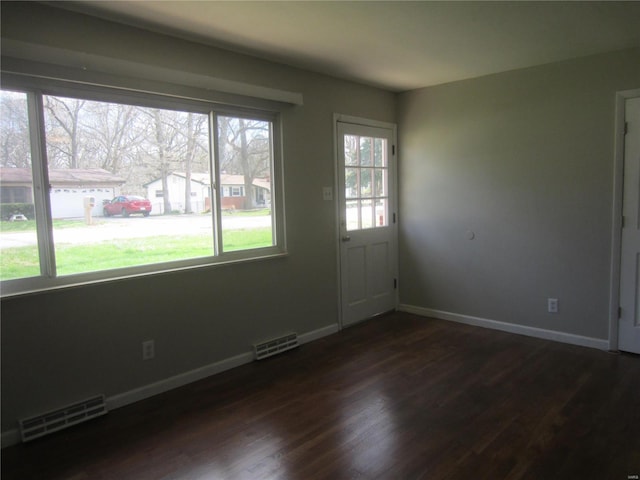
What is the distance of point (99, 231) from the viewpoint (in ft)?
8.89

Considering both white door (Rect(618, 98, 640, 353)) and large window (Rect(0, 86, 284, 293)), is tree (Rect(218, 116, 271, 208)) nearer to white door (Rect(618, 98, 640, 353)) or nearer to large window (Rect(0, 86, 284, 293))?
large window (Rect(0, 86, 284, 293))

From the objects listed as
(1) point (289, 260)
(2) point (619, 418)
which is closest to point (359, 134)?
(1) point (289, 260)

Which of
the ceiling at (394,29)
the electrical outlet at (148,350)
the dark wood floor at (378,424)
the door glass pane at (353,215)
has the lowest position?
the dark wood floor at (378,424)

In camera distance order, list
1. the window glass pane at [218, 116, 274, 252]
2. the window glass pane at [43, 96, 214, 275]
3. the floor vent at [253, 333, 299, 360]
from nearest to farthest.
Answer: the window glass pane at [43, 96, 214, 275], the window glass pane at [218, 116, 274, 252], the floor vent at [253, 333, 299, 360]

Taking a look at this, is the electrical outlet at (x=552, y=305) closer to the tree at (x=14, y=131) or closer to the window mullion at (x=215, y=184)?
the window mullion at (x=215, y=184)

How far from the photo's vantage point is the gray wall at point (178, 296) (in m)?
2.39

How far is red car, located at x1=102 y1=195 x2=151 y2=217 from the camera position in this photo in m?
2.75

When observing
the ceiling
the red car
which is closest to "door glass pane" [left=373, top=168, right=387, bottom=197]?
the ceiling

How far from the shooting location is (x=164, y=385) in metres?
2.96

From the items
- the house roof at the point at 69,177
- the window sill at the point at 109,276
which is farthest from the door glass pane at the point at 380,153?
the house roof at the point at 69,177

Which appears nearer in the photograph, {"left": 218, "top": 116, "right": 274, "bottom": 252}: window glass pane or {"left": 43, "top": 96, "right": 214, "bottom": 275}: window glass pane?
{"left": 43, "top": 96, "right": 214, "bottom": 275}: window glass pane

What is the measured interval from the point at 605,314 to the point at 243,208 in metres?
3.10

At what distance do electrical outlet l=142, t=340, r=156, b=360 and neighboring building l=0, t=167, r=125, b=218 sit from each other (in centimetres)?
91

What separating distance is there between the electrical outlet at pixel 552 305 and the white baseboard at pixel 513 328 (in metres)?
0.19
